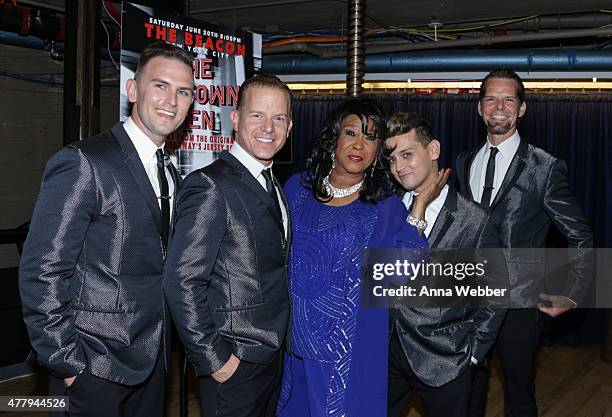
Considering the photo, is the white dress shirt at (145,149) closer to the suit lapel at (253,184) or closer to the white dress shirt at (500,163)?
the suit lapel at (253,184)

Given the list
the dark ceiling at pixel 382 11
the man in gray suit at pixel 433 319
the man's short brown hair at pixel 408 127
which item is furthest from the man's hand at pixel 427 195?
the dark ceiling at pixel 382 11

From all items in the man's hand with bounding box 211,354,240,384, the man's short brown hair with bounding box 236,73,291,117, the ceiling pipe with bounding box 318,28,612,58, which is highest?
the ceiling pipe with bounding box 318,28,612,58

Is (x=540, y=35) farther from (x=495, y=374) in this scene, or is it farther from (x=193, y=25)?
(x=193, y=25)

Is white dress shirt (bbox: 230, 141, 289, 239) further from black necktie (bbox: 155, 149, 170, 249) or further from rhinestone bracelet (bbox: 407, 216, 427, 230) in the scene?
rhinestone bracelet (bbox: 407, 216, 427, 230)

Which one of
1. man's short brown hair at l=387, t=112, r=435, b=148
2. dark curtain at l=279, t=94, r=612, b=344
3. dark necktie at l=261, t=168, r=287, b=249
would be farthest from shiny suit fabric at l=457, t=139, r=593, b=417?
dark curtain at l=279, t=94, r=612, b=344

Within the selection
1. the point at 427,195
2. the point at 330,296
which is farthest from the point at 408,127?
the point at 330,296

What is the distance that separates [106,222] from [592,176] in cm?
572

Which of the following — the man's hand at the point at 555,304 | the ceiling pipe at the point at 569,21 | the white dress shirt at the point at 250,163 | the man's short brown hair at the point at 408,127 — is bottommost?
the man's hand at the point at 555,304

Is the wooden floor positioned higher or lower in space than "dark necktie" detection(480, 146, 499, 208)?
lower

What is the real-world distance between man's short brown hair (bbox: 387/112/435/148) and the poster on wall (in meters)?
1.15

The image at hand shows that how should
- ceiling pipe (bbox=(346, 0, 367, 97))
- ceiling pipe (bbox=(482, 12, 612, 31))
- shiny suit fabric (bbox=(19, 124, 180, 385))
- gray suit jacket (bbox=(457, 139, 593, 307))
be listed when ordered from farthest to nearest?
ceiling pipe (bbox=(482, 12, 612, 31)) → gray suit jacket (bbox=(457, 139, 593, 307)) → ceiling pipe (bbox=(346, 0, 367, 97)) → shiny suit fabric (bbox=(19, 124, 180, 385))

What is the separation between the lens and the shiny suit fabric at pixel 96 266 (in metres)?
1.82

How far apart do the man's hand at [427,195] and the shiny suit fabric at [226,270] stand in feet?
1.83

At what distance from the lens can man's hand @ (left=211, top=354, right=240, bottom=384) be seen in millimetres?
2055
